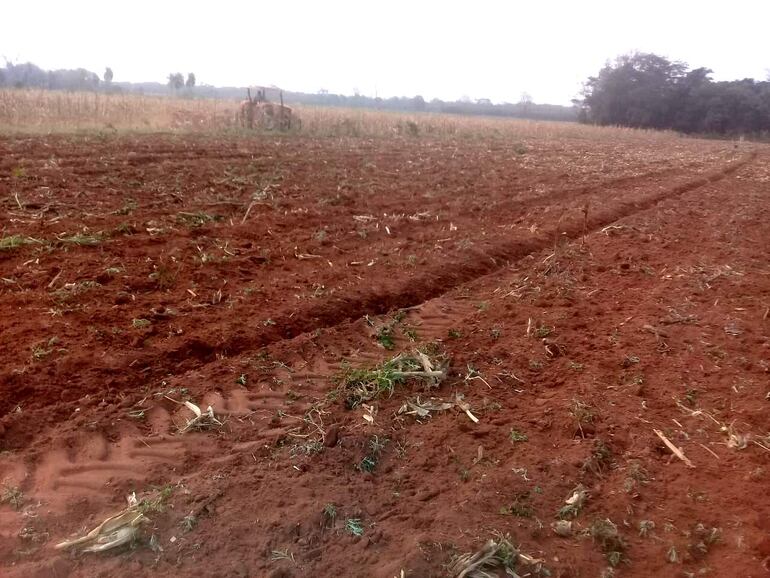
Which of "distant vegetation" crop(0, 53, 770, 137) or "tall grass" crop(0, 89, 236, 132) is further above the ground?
"distant vegetation" crop(0, 53, 770, 137)

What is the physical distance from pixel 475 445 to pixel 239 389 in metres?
1.59

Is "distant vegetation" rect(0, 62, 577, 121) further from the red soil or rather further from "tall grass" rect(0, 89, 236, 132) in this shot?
the red soil

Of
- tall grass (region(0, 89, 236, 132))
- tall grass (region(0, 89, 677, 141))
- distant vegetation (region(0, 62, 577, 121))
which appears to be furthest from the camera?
distant vegetation (region(0, 62, 577, 121))

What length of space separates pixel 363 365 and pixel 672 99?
2159 inches

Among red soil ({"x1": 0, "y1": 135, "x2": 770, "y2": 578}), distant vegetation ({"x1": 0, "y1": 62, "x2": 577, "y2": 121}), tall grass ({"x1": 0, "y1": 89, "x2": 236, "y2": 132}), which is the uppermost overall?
distant vegetation ({"x1": 0, "y1": 62, "x2": 577, "y2": 121})

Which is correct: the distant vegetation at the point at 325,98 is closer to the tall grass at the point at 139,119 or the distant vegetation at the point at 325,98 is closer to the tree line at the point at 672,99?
the tree line at the point at 672,99

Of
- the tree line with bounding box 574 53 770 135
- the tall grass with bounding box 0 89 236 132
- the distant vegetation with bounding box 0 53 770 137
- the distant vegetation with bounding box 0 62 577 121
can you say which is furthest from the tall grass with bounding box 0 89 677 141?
the distant vegetation with bounding box 0 62 577 121

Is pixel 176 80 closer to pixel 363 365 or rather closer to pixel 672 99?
pixel 672 99

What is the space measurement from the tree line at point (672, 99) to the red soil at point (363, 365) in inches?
1853

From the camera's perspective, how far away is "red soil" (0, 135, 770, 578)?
9.45 ft

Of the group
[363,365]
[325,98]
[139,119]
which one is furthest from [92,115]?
[325,98]

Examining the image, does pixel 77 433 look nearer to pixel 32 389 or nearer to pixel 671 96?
pixel 32 389

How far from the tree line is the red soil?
47.1 meters

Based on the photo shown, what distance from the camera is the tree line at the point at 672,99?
4884cm
